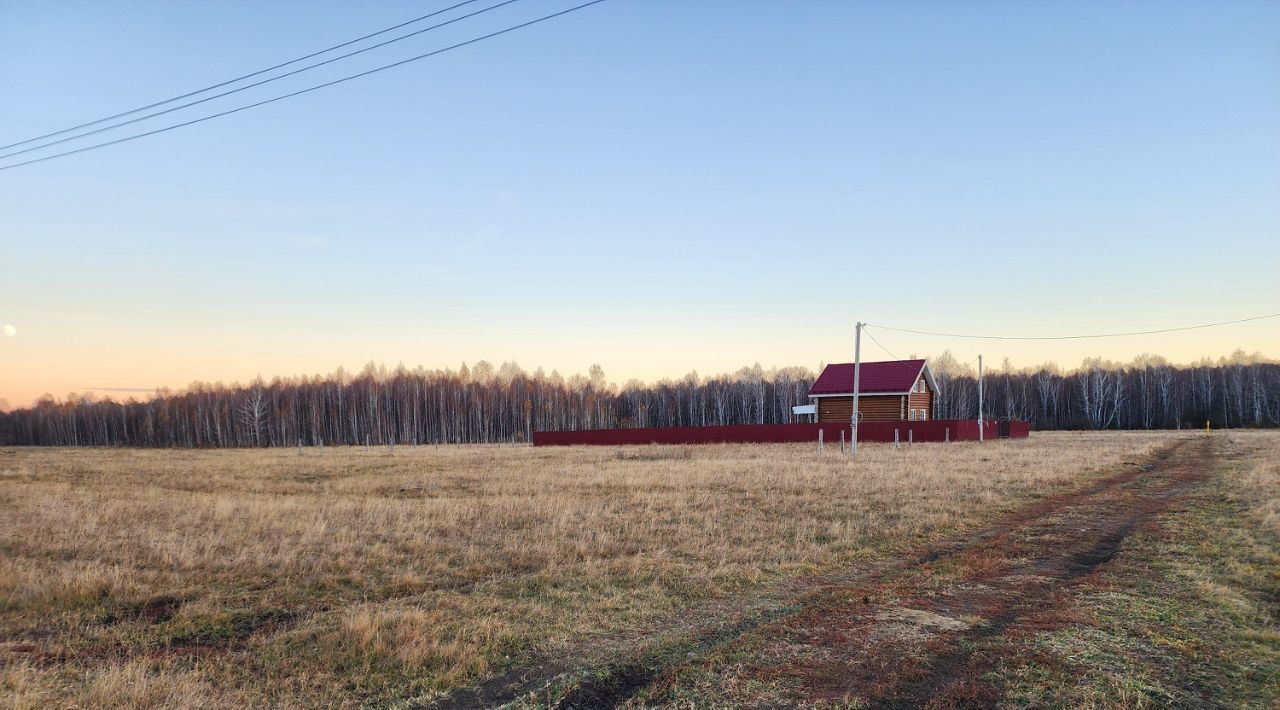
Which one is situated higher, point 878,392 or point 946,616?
point 878,392

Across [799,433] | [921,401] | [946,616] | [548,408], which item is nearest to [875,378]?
[921,401]

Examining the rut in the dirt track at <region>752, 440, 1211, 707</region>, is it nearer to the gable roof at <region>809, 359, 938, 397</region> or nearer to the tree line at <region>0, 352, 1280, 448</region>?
the gable roof at <region>809, 359, 938, 397</region>

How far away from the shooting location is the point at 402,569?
1009cm

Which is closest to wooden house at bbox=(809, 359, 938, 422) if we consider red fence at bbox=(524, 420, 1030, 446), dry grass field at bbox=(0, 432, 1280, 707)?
red fence at bbox=(524, 420, 1030, 446)

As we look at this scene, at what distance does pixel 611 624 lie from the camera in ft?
24.3

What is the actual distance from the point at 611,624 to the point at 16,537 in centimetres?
1155

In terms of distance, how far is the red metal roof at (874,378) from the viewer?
152ft

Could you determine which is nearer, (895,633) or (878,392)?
(895,633)

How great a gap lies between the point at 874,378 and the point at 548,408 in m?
60.2

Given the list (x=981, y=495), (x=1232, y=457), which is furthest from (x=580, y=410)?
(x=981, y=495)

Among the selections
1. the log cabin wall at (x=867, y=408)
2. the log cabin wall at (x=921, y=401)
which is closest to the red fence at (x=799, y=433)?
the log cabin wall at (x=921, y=401)

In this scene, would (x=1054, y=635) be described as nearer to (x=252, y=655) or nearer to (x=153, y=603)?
(x=252, y=655)

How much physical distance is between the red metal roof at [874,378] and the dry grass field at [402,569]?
25.5 metres

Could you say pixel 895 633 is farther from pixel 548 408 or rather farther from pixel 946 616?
pixel 548 408
